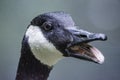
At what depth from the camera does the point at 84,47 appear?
2.41 metres

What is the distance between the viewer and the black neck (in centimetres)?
261

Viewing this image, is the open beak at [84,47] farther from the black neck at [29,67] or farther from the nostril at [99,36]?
the black neck at [29,67]

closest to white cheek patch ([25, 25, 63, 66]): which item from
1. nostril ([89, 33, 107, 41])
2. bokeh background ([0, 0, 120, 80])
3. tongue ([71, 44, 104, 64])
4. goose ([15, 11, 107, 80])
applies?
goose ([15, 11, 107, 80])

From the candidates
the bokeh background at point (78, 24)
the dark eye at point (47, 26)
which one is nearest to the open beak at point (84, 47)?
the dark eye at point (47, 26)

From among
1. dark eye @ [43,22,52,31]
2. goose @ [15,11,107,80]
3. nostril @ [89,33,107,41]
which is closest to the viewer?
nostril @ [89,33,107,41]

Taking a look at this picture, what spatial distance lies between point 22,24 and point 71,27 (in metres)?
2.67

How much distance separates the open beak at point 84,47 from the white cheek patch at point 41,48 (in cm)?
8

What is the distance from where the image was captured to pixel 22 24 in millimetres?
5168

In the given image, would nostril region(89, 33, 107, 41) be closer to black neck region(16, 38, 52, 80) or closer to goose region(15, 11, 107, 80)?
goose region(15, 11, 107, 80)

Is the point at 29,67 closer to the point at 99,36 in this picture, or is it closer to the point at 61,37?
the point at 61,37

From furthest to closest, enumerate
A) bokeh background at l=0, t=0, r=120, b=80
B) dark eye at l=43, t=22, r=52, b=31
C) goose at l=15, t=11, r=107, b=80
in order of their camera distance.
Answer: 1. bokeh background at l=0, t=0, r=120, b=80
2. dark eye at l=43, t=22, r=52, b=31
3. goose at l=15, t=11, r=107, b=80

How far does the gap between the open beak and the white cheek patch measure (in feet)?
0.27

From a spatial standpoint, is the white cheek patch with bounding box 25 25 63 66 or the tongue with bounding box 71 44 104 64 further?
the white cheek patch with bounding box 25 25 63 66

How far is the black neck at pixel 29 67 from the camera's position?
2.61 meters
